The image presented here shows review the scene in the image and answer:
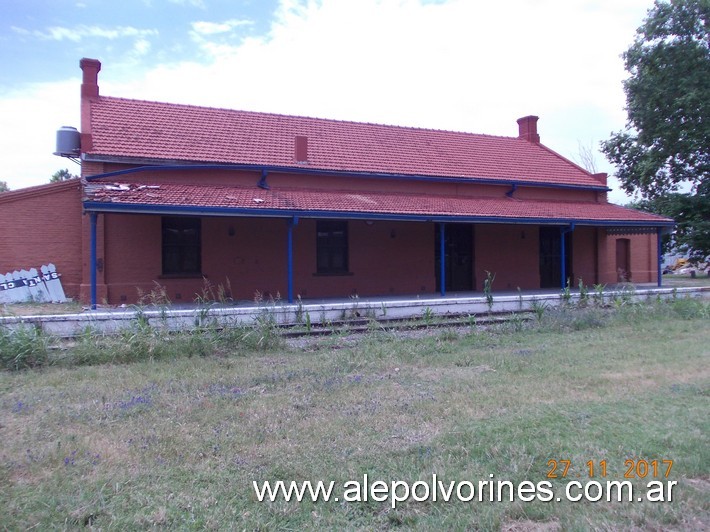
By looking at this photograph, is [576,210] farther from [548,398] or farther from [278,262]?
[548,398]

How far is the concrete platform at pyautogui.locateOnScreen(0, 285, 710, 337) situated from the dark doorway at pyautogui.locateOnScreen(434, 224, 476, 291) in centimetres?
476

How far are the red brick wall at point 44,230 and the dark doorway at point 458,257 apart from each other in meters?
10.6

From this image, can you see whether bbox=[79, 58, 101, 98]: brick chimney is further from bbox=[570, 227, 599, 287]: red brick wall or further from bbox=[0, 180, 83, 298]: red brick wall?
bbox=[570, 227, 599, 287]: red brick wall

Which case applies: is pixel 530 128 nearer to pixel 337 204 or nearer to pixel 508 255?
pixel 508 255

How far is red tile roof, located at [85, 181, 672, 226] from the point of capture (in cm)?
1267

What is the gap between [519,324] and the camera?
1118cm

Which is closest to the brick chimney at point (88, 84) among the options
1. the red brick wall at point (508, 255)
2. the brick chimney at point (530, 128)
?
the red brick wall at point (508, 255)

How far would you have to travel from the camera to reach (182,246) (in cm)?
1496

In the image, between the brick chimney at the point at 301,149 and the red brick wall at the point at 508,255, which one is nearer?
the brick chimney at the point at 301,149

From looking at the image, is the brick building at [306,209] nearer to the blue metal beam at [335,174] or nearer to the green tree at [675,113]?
the blue metal beam at [335,174]

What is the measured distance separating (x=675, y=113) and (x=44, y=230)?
26.9 metres

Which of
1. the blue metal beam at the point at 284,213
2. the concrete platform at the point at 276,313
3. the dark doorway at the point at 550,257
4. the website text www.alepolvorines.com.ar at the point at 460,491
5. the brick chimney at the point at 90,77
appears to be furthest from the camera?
the dark doorway at the point at 550,257

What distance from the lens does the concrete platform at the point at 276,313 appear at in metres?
9.04

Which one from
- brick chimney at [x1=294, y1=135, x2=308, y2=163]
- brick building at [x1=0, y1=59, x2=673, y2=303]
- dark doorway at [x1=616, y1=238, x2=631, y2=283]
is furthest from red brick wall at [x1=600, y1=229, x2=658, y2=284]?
brick chimney at [x1=294, y1=135, x2=308, y2=163]
